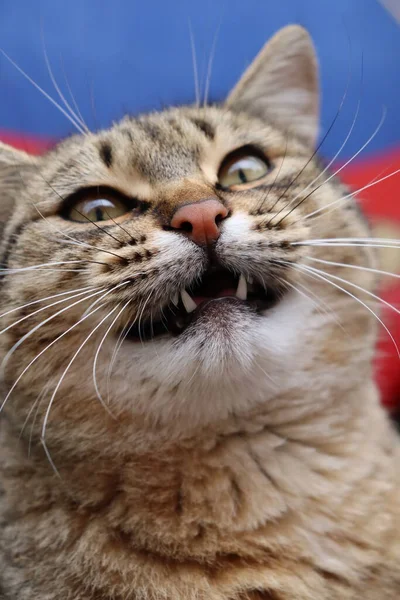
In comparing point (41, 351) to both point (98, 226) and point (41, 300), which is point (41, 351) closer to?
point (41, 300)

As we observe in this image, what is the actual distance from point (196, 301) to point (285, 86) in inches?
32.9

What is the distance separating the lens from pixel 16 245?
3.79ft

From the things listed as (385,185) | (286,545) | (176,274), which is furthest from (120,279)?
(385,185)

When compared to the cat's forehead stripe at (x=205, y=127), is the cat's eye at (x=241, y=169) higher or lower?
lower

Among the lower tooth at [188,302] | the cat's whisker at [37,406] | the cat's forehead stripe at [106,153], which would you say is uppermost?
the cat's forehead stripe at [106,153]

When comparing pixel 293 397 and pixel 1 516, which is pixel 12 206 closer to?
pixel 1 516

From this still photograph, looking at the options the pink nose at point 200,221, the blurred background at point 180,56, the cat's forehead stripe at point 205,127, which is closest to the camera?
the pink nose at point 200,221

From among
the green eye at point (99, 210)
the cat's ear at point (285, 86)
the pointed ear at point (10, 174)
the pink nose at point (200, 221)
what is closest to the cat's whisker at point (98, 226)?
the green eye at point (99, 210)

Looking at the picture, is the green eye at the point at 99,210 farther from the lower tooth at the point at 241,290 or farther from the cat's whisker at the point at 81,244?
the lower tooth at the point at 241,290

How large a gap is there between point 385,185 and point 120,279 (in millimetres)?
1507

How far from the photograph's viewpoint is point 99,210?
44.4 inches

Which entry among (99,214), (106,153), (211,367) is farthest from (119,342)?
(106,153)

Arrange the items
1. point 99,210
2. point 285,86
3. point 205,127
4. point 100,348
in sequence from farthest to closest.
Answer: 1. point 285,86
2. point 205,127
3. point 99,210
4. point 100,348

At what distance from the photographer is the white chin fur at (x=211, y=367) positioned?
93 cm
